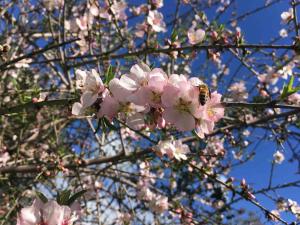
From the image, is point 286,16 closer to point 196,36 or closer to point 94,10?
point 196,36

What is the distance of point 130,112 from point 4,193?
270cm

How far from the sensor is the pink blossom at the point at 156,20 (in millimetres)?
3949

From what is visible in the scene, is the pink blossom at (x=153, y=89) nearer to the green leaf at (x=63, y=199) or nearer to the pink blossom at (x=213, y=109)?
the pink blossom at (x=213, y=109)

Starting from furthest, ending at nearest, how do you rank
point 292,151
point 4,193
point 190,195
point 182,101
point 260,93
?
1. point 190,195
2. point 260,93
3. point 292,151
4. point 4,193
5. point 182,101

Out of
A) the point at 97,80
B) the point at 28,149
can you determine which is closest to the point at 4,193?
the point at 28,149

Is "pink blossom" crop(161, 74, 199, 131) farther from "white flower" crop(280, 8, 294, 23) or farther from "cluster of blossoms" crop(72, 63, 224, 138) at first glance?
"white flower" crop(280, 8, 294, 23)

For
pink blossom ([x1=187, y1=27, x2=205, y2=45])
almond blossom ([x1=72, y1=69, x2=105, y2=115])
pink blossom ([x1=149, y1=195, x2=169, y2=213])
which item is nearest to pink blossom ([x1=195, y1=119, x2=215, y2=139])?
almond blossom ([x1=72, y1=69, x2=105, y2=115])

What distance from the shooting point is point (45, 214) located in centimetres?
147

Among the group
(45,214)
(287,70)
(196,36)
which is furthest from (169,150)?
(287,70)

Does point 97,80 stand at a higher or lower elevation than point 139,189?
lower

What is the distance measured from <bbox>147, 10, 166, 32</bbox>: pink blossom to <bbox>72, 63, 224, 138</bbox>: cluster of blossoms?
2.37 meters

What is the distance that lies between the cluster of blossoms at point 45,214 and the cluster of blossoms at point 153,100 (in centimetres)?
40

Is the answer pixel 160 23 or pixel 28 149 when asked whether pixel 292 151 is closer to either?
pixel 160 23

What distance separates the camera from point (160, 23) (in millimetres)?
4102
